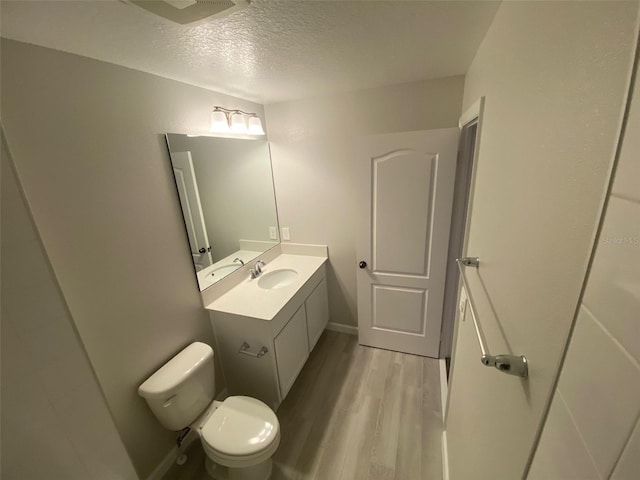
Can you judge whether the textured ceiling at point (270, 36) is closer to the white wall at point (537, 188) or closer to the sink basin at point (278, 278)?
the white wall at point (537, 188)

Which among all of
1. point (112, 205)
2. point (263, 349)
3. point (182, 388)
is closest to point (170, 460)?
point (182, 388)

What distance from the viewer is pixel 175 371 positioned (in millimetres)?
1339

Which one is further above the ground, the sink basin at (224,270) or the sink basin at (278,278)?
the sink basin at (224,270)

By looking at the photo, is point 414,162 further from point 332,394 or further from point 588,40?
point 332,394

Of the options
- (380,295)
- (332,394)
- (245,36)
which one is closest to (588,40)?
(245,36)

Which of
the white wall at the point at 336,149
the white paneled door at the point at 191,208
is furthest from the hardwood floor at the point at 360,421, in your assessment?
the white paneled door at the point at 191,208

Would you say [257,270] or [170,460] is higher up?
[257,270]

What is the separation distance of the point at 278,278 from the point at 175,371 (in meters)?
1.02

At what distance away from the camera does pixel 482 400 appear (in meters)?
0.85

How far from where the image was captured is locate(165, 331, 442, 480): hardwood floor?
1442 millimetres

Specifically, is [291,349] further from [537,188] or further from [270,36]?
[270,36]

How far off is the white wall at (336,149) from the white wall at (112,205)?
0.82 m

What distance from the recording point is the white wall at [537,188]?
0.38m

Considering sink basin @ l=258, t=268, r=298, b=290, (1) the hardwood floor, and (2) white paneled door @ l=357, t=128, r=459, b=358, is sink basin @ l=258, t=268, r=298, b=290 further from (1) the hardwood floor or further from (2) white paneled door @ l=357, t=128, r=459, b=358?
(1) the hardwood floor
